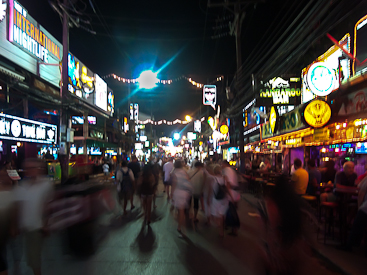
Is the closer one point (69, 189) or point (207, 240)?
point (69, 189)

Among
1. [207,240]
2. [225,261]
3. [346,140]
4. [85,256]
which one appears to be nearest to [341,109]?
[346,140]

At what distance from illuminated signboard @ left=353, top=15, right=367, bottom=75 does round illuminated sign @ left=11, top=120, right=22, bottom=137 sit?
1403 centimetres

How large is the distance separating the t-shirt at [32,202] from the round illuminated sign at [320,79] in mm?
8801

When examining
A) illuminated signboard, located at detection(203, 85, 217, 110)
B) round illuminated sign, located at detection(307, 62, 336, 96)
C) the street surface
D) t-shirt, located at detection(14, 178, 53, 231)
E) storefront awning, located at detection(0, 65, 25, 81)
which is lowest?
the street surface

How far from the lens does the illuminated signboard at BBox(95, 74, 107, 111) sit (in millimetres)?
30781

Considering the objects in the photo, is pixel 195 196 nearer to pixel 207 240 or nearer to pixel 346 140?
pixel 207 240

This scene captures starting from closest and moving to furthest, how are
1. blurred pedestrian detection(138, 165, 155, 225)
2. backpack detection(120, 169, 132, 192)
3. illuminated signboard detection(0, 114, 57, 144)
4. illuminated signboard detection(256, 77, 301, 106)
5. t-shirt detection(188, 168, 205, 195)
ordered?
blurred pedestrian detection(138, 165, 155, 225), t-shirt detection(188, 168, 205, 195), backpack detection(120, 169, 132, 192), illuminated signboard detection(0, 114, 57, 144), illuminated signboard detection(256, 77, 301, 106)

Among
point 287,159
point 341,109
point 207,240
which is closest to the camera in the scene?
point 207,240

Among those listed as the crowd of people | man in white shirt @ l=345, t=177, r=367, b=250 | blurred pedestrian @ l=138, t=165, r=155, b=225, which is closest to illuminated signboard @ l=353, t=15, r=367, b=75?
man in white shirt @ l=345, t=177, r=367, b=250

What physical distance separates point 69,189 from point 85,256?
154cm

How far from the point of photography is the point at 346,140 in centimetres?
1090

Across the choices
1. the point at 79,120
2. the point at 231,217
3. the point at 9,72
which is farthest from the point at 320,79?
the point at 79,120

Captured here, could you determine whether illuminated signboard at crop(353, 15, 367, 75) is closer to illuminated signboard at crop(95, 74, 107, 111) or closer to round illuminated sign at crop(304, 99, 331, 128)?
round illuminated sign at crop(304, 99, 331, 128)

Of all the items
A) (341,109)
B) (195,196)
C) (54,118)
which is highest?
(54,118)
